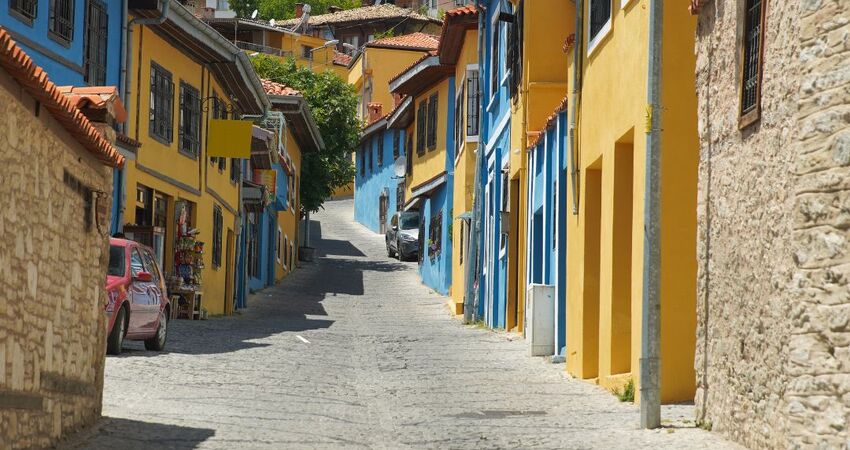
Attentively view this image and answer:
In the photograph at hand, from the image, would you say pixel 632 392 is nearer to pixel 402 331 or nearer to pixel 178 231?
pixel 402 331

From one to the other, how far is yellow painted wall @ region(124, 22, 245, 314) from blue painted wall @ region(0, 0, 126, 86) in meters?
0.67

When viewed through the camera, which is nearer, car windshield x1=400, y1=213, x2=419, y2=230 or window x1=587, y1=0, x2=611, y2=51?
window x1=587, y1=0, x2=611, y2=51

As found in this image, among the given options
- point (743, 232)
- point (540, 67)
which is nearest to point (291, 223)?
point (540, 67)

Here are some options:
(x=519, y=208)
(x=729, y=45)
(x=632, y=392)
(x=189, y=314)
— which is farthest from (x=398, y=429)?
(x=189, y=314)

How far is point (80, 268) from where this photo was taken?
11.6 m

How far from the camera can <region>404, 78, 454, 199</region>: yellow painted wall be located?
4061cm

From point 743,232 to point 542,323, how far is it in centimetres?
974

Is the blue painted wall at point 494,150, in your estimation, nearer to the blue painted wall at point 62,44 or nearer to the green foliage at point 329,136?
the blue painted wall at point 62,44

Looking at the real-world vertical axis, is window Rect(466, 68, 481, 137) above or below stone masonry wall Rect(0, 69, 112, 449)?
above

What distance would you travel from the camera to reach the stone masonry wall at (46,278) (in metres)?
9.09

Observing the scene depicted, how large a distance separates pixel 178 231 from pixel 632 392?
614 inches

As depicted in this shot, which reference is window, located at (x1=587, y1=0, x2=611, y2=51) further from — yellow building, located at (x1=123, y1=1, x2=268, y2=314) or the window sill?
yellow building, located at (x1=123, y1=1, x2=268, y2=314)

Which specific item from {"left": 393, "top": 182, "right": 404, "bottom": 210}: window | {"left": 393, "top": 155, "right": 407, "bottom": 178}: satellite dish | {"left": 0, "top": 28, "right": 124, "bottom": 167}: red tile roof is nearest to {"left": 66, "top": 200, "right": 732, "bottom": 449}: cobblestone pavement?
{"left": 0, "top": 28, "right": 124, "bottom": 167}: red tile roof

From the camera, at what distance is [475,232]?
2997 centimetres
